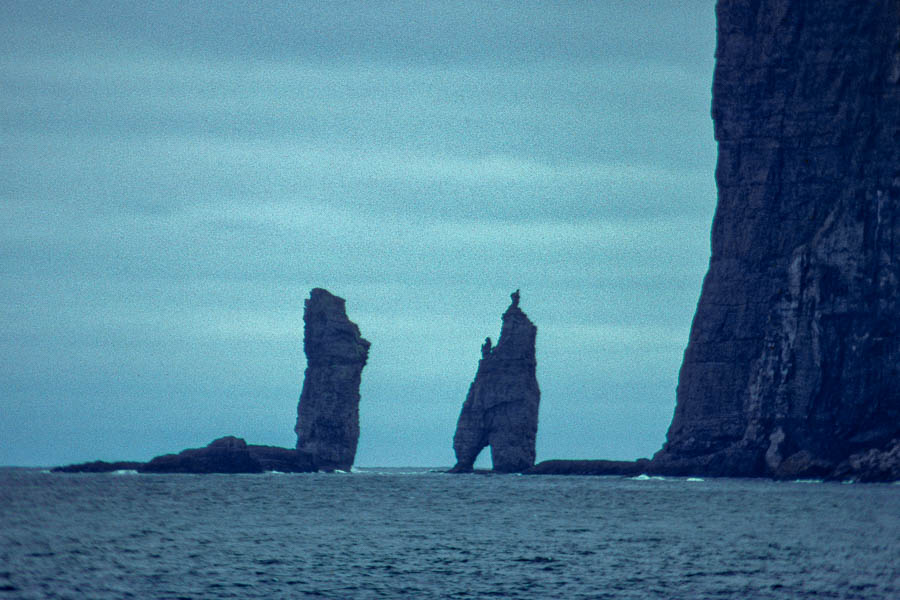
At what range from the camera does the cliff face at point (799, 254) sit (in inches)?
4663

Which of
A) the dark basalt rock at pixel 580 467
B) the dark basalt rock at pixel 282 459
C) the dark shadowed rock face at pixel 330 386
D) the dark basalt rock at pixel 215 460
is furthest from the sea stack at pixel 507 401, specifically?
the dark basalt rock at pixel 215 460

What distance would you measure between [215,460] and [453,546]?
95878 millimetres

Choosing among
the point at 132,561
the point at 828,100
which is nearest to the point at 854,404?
the point at 828,100

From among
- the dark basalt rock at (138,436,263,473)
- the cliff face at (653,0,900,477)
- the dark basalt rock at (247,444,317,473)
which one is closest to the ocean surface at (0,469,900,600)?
the cliff face at (653,0,900,477)

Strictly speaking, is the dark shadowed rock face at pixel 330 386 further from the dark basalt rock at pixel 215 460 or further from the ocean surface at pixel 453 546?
the ocean surface at pixel 453 546

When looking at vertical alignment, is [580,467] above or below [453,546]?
above

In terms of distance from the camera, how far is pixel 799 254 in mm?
123750

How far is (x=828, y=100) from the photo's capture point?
128 m

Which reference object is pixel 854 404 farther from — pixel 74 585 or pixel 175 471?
pixel 74 585

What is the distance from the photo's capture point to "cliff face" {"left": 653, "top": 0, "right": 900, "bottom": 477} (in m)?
118

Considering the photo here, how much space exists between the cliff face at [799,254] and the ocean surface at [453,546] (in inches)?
1054

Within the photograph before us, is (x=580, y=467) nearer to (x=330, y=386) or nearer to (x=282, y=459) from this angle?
(x=330, y=386)

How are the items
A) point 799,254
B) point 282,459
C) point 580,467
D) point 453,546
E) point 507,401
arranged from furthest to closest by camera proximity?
point 580,467, point 507,401, point 282,459, point 799,254, point 453,546

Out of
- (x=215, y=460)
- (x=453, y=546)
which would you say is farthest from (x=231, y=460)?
(x=453, y=546)
